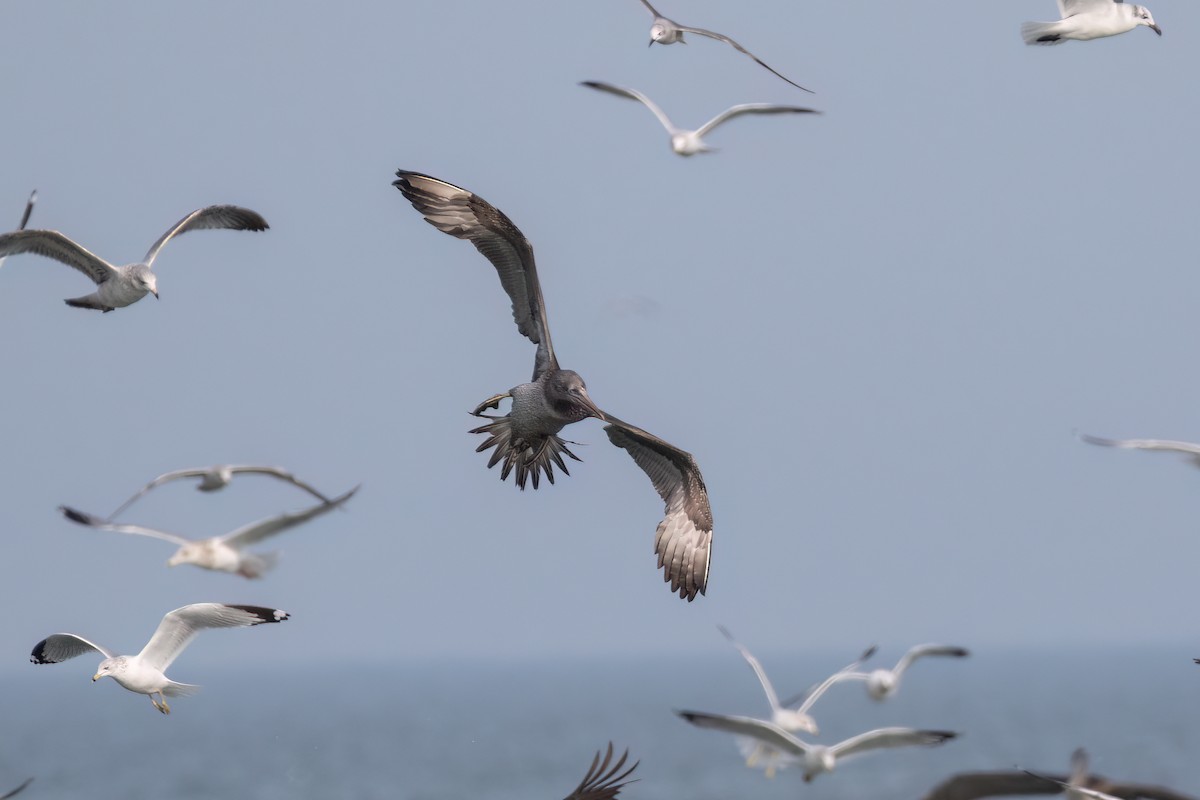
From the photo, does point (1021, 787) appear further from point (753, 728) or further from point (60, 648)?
point (60, 648)

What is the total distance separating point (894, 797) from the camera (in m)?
56.7

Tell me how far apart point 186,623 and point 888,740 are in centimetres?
612

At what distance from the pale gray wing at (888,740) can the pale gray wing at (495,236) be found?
4420 mm

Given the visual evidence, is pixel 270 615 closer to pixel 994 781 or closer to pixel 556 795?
pixel 994 781

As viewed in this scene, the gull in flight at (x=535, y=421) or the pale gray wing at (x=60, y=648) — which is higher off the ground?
the gull in flight at (x=535, y=421)

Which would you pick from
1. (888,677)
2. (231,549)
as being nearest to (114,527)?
(231,549)

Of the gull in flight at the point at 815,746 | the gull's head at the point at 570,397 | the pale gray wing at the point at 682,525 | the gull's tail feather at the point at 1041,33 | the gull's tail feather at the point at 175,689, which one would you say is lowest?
the gull in flight at the point at 815,746

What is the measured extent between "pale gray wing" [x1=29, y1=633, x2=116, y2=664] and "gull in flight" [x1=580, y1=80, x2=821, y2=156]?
33.7 ft

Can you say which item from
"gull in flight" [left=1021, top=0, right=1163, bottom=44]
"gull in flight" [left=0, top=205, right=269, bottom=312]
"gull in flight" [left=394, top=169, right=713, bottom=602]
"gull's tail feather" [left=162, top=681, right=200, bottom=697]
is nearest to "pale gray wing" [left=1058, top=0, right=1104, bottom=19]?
"gull in flight" [left=1021, top=0, right=1163, bottom=44]

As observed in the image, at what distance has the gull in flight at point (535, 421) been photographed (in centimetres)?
1759

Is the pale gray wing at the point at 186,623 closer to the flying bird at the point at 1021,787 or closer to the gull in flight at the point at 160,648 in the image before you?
the gull in flight at the point at 160,648

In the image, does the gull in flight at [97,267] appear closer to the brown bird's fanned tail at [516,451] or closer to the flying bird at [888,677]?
the brown bird's fanned tail at [516,451]

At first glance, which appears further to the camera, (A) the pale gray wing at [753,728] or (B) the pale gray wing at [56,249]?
→ (B) the pale gray wing at [56,249]

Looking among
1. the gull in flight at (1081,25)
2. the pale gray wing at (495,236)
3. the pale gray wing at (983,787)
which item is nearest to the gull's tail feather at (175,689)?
the pale gray wing at (495,236)
